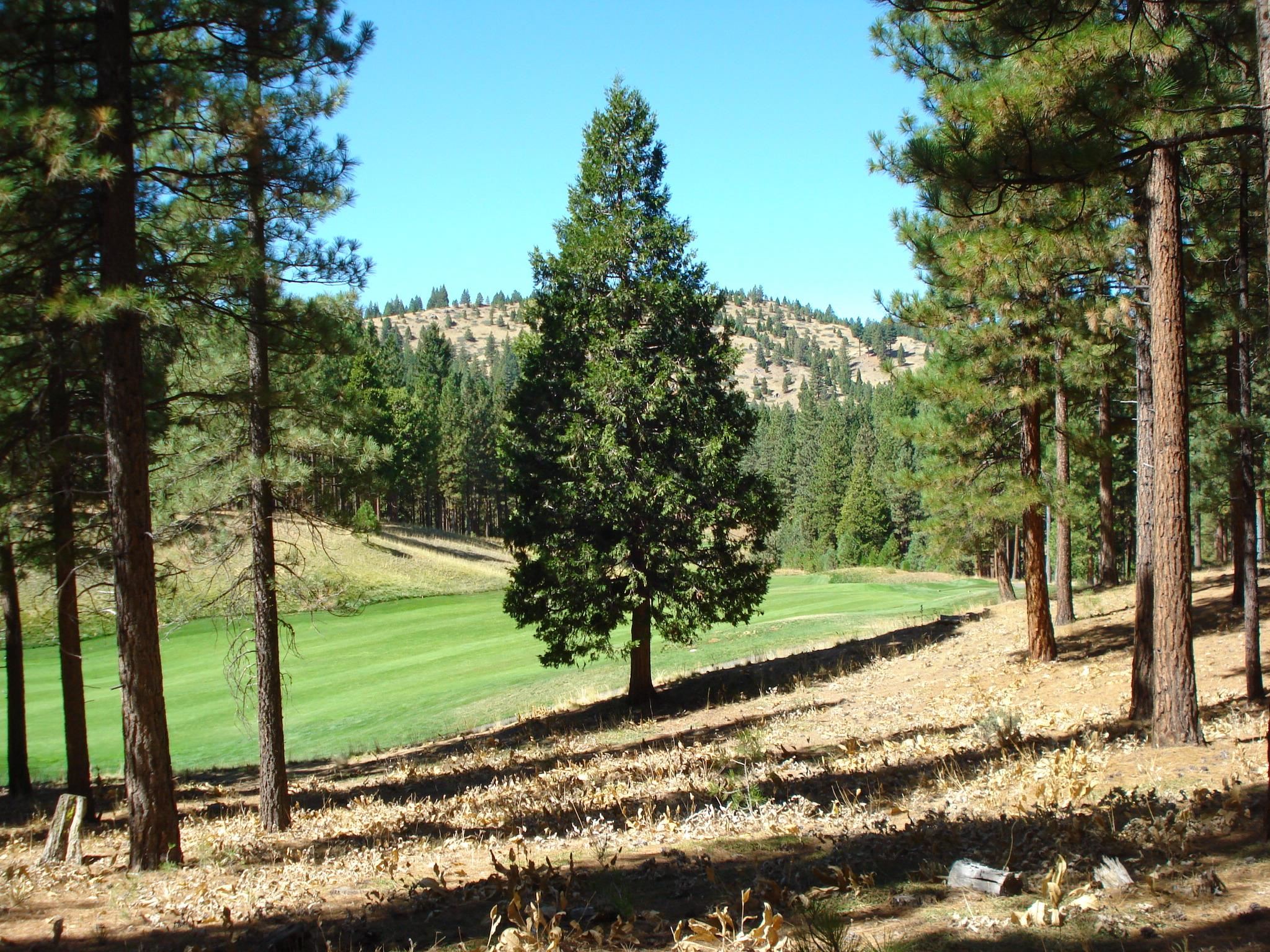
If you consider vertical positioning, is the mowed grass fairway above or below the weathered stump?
below

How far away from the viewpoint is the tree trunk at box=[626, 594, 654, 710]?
19.5m

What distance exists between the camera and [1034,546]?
1675 centimetres

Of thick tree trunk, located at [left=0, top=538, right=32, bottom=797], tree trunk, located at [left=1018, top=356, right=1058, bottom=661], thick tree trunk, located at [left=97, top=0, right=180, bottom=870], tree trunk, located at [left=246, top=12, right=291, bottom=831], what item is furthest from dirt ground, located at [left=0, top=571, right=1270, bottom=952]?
thick tree trunk, located at [left=0, top=538, right=32, bottom=797]

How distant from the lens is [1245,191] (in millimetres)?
11547

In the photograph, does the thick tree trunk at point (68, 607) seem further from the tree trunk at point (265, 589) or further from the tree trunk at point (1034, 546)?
the tree trunk at point (1034, 546)

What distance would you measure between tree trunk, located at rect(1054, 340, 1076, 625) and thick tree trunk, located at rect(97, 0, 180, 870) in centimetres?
1450

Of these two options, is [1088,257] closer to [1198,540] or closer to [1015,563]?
[1198,540]

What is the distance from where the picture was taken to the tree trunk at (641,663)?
19.5 meters

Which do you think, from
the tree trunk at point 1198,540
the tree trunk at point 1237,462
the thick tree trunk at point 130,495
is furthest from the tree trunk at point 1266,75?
the tree trunk at point 1198,540

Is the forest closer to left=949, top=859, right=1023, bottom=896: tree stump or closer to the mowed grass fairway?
left=949, top=859, right=1023, bottom=896: tree stump

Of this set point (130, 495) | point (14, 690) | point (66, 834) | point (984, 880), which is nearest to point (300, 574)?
point (14, 690)

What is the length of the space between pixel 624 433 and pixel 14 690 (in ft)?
38.3

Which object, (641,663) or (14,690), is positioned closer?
(14,690)

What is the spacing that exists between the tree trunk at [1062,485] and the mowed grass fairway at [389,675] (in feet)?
21.0
